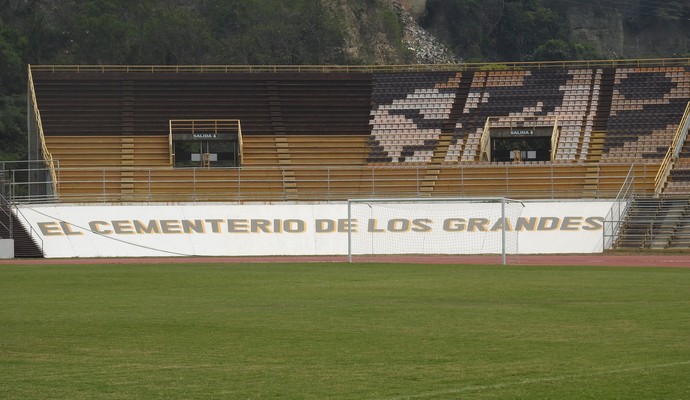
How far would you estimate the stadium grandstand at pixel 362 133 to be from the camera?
5128 centimetres

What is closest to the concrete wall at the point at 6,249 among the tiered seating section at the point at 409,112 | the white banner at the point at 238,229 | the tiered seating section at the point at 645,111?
the white banner at the point at 238,229

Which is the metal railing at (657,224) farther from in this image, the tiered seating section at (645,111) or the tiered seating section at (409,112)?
the tiered seating section at (409,112)

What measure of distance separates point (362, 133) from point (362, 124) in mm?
631

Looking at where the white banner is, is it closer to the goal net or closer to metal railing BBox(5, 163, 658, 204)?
the goal net

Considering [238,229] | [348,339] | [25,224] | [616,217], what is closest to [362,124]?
[238,229]

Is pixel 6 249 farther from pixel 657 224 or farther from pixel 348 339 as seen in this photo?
pixel 348 339

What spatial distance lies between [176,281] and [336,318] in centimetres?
1030

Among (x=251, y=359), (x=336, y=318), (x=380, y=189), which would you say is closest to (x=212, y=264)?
(x=380, y=189)

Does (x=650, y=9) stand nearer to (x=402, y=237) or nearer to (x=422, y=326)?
(x=402, y=237)

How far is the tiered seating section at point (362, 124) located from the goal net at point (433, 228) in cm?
523

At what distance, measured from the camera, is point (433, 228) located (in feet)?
146

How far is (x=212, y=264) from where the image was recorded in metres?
37.6

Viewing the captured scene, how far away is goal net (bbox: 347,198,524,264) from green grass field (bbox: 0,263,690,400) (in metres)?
15.8

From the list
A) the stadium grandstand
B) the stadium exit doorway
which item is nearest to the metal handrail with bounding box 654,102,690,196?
the stadium grandstand
